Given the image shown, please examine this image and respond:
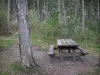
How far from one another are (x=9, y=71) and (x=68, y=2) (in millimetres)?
17081

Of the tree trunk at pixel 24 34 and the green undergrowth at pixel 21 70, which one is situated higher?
the tree trunk at pixel 24 34

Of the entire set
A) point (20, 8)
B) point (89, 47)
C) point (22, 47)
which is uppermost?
point (20, 8)

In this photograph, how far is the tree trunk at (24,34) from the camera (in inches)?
212

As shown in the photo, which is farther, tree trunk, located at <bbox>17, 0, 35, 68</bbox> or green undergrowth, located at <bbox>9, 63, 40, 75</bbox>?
tree trunk, located at <bbox>17, 0, 35, 68</bbox>

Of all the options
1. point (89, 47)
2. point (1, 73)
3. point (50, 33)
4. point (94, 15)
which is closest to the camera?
point (1, 73)

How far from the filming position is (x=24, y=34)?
5449 millimetres

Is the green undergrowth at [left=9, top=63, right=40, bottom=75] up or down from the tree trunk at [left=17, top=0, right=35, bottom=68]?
down

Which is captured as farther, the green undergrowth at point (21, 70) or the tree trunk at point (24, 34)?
the tree trunk at point (24, 34)

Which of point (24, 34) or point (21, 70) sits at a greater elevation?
point (24, 34)

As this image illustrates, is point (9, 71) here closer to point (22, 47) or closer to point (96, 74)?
point (22, 47)

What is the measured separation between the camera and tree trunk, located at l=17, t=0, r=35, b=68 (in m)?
5.39

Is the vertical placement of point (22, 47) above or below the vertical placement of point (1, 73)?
above

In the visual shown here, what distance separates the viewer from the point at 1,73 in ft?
17.2

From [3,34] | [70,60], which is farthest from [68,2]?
[70,60]
